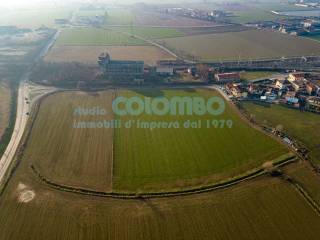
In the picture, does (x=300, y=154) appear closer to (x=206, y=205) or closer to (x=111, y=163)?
(x=206, y=205)

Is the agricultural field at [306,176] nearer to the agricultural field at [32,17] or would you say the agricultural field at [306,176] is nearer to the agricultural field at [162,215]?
the agricultural field at [162,215]

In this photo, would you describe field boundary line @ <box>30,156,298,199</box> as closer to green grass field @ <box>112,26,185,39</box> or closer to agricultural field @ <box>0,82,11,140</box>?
agricultural field @ <box>0,82,11,140</box>

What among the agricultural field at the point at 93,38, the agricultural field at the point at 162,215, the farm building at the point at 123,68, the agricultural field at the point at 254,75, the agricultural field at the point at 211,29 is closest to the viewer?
the agricultural field at the point at 162,215

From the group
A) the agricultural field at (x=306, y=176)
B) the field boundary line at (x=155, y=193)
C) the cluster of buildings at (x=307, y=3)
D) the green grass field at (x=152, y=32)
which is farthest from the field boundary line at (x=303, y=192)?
the cluster of buildings at (x=307, y=3)

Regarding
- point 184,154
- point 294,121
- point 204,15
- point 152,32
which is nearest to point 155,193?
point 184,154

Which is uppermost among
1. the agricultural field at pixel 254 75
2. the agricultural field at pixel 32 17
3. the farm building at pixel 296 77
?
the farm building at pixel 296 77

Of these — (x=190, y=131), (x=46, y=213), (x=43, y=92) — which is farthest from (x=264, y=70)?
(x=46, y=213)

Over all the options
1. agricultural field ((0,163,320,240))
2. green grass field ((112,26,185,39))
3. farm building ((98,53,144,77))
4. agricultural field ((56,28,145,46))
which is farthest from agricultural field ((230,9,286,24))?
agricultural field ((0,163,320,240))
